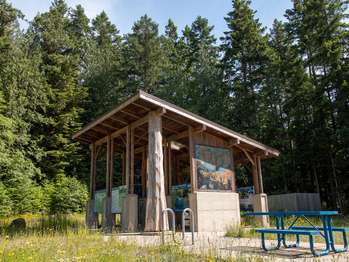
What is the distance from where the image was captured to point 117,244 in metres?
5.86

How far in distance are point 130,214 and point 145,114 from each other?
10.9 ft

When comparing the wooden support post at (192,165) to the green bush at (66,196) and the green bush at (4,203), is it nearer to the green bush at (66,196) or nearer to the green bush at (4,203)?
the green bush at (4,203)

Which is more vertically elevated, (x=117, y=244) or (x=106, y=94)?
(x=106, y=94)

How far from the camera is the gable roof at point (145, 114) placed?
9844 millimetres

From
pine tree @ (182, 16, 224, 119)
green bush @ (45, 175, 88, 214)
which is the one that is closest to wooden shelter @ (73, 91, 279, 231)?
green bush @ (45, 175, 88, 214)

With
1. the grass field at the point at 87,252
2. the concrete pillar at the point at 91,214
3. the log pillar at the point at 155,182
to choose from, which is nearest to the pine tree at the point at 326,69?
the log pillar at the point at 155,182

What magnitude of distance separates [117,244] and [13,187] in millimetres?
15307

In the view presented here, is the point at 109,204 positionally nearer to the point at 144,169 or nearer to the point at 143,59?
the point at 144,169

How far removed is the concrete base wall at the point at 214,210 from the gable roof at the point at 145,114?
2.18 metres

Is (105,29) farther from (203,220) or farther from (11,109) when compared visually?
(203,220)

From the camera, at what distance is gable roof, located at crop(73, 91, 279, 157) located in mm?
9844

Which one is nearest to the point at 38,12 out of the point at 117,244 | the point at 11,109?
the point at 11,109

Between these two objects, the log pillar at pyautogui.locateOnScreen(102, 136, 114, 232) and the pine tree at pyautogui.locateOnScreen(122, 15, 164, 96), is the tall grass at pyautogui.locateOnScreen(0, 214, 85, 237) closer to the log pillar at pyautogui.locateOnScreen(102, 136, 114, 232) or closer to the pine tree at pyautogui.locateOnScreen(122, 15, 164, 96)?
the log pillar at pyautogui.locateOnScreen(102, 136, 114, 232)

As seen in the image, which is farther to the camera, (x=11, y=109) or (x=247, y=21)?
(x=247, y=21)
